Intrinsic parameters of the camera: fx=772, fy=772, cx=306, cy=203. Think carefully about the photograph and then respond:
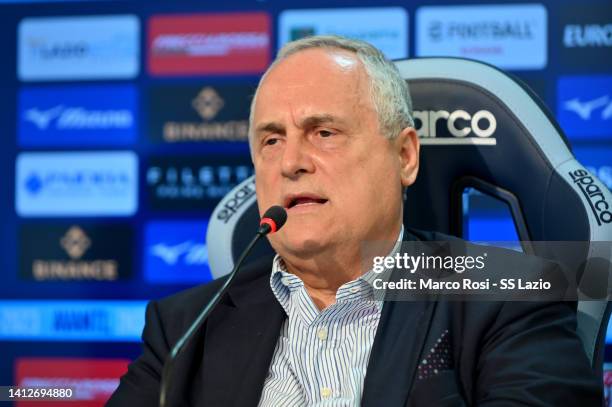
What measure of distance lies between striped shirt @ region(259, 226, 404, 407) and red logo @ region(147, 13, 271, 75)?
137cm

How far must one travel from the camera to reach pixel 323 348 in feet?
4.37

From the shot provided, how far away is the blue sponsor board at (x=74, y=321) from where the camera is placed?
2.66m

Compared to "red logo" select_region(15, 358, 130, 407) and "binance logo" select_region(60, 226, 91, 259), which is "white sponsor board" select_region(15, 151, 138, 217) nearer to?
"binance logo" select_region(60, 226, 91, 259)

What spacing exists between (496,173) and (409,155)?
0.17m

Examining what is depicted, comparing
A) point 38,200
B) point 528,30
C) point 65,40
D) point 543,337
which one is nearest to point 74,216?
point 38,200

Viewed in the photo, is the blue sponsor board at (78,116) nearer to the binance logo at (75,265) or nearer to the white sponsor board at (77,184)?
the white sponsor board at (77,184)

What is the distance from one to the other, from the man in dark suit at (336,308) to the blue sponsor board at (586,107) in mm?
1166

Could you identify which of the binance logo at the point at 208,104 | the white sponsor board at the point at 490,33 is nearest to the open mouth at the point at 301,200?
the white sponsor board at the point at 490,33

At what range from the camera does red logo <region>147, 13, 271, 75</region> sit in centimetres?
264

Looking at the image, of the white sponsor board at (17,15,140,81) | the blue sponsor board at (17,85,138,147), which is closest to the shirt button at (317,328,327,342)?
the blue sponsor board at (17,85,138,147)

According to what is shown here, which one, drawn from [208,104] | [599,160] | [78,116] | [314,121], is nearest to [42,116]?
[78,116]

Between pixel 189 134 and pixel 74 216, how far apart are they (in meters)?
0.51

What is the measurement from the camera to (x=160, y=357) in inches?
54.2

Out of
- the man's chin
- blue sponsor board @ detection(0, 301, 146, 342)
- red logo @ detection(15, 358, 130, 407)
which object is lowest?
red logo @ detection(15, 358, 130, 407)
